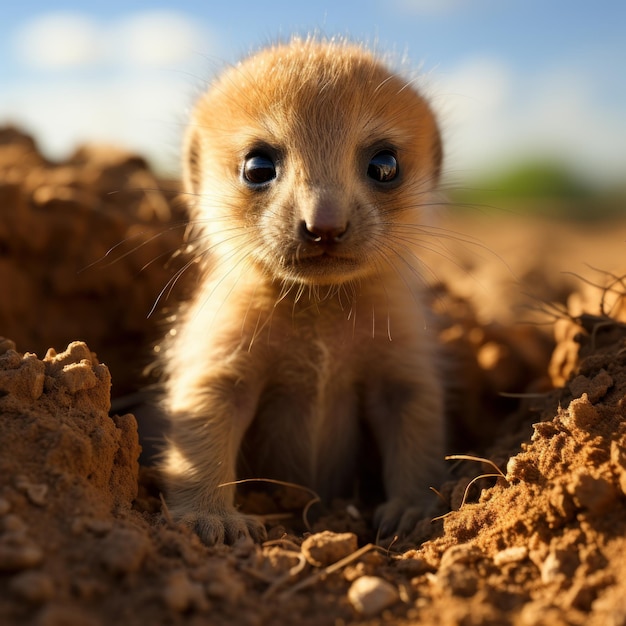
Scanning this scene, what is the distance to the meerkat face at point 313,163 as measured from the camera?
344cm

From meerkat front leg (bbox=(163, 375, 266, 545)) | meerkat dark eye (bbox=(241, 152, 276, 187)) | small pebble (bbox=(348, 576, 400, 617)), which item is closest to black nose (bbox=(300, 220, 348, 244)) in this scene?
meerkat dark eye (bbox=(241, 152, 276, 187))

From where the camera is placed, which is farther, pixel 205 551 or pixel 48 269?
pixel 48 269

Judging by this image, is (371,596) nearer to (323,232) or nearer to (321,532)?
(321,532)

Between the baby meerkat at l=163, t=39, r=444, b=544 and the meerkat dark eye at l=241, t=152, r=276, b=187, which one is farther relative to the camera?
the meerkat dark eye at l=241, t=152, r=276, b=187

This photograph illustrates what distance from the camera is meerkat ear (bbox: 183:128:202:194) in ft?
14.4

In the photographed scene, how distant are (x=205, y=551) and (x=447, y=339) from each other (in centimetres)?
351

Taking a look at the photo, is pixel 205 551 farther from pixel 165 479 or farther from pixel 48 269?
pixel 48 269

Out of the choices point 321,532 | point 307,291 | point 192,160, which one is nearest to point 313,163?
point 307,291

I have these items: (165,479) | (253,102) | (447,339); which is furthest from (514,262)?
(165,479)

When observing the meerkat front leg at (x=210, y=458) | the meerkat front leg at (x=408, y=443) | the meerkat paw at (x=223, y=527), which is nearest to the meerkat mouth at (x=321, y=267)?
the meerkat front leg at (x=210, y=458)

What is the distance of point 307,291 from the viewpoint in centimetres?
398

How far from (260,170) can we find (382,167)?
66cm

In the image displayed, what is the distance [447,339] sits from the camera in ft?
18.8

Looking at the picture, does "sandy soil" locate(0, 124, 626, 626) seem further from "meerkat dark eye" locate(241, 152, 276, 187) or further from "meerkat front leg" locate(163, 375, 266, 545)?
"meerkat dark eye" locate(241, 152, 276, 187)
